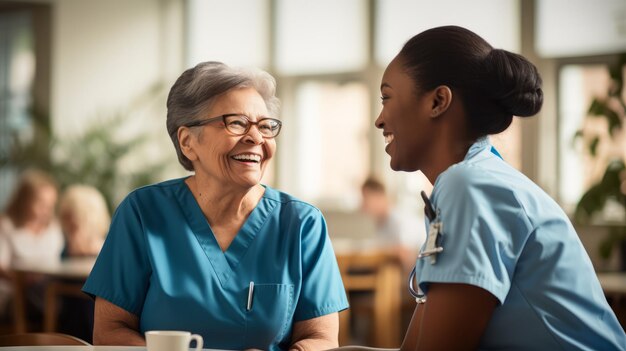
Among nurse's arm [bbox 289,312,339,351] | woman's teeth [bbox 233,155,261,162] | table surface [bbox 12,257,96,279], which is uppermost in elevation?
woman's teeth [bbox 233,155,261,162]

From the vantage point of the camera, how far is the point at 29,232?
5734 millimetres

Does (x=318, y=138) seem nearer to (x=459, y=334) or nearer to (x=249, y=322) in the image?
(x=249, y=322)

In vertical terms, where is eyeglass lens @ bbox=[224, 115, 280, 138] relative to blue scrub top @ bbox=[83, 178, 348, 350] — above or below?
above

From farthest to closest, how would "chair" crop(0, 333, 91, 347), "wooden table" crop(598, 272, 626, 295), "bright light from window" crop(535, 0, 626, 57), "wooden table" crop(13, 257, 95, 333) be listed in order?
"bright light from window" crop(535, 0, 626, 57)
"wooden table" crop(13, 257, 95, 333)
"wooden table" crop(598, 272, 626, 295)
"chair" crop(0, 333, 91, 347)

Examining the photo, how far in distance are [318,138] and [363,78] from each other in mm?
837

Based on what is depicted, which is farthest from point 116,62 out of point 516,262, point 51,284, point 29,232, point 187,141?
point 516,262

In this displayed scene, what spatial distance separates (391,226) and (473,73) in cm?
528

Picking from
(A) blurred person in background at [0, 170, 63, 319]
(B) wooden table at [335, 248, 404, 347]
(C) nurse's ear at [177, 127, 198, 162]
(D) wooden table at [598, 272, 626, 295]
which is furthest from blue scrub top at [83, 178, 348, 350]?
(B) wooden table at [335, 248, 404, 347]

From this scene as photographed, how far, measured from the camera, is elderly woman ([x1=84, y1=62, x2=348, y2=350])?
1.96 meters

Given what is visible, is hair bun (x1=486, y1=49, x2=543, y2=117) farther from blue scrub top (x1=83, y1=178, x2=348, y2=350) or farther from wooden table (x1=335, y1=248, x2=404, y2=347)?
wooden table (x1=335, y1=248, x2=404, y2=347)

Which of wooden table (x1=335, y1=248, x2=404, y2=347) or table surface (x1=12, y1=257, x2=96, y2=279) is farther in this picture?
wooden table (x1=335, y1=248, x2=404, y2=347)

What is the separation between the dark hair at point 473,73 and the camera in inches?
58.6

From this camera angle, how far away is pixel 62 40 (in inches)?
342

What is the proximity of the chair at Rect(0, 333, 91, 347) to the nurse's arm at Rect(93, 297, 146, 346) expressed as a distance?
100 mm
